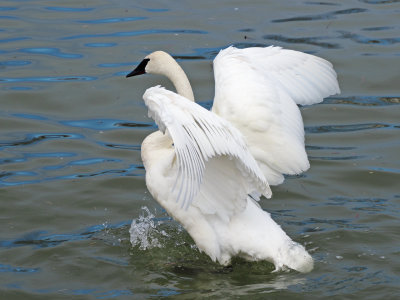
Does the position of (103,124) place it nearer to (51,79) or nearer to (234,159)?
(51,79)

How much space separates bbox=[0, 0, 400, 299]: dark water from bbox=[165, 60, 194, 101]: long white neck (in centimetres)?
113

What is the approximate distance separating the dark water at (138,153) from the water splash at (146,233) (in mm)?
19

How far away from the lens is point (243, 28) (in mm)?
11242

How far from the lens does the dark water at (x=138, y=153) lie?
603 centimetres

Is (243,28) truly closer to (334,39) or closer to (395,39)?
(334,39)

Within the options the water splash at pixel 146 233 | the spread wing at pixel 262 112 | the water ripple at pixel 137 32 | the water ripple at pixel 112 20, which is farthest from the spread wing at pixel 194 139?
the water ripple at pixel 112 20

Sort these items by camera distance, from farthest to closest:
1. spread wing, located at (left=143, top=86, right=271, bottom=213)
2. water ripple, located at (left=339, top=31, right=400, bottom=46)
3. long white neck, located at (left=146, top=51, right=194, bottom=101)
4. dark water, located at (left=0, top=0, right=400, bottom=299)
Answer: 1. water ripple, located at (left=339, top=31, right=400, bottom=46)
2. long white neck, located at (left=146, top=51, right=194, bottom=101)
3. dark water, located at (left=0, top=0, right=400, bottom=299)
4. spread wing, located at (left=143, top=86, right=271, bottom=213)

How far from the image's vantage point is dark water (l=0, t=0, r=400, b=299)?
6.03m

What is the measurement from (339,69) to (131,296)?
17.7 feet

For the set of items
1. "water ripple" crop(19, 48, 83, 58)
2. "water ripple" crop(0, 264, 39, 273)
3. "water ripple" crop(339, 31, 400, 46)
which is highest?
"water ripple" crop(339, 31, 400, 46)

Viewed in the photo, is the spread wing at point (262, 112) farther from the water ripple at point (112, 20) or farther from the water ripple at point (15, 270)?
the water ripple at point (112, 20)

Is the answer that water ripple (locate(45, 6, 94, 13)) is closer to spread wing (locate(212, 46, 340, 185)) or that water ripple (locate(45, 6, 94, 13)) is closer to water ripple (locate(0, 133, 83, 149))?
water ripple (locate(0, 133, 83, 149))

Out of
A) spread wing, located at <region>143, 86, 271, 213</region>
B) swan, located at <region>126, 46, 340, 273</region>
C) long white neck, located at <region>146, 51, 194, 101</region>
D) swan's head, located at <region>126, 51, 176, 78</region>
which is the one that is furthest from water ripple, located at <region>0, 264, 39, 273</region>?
swan's head, located at <region>126, 51, 176, 78</region>

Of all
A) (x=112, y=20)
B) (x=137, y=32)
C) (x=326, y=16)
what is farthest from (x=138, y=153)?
(x=326, y=16)
